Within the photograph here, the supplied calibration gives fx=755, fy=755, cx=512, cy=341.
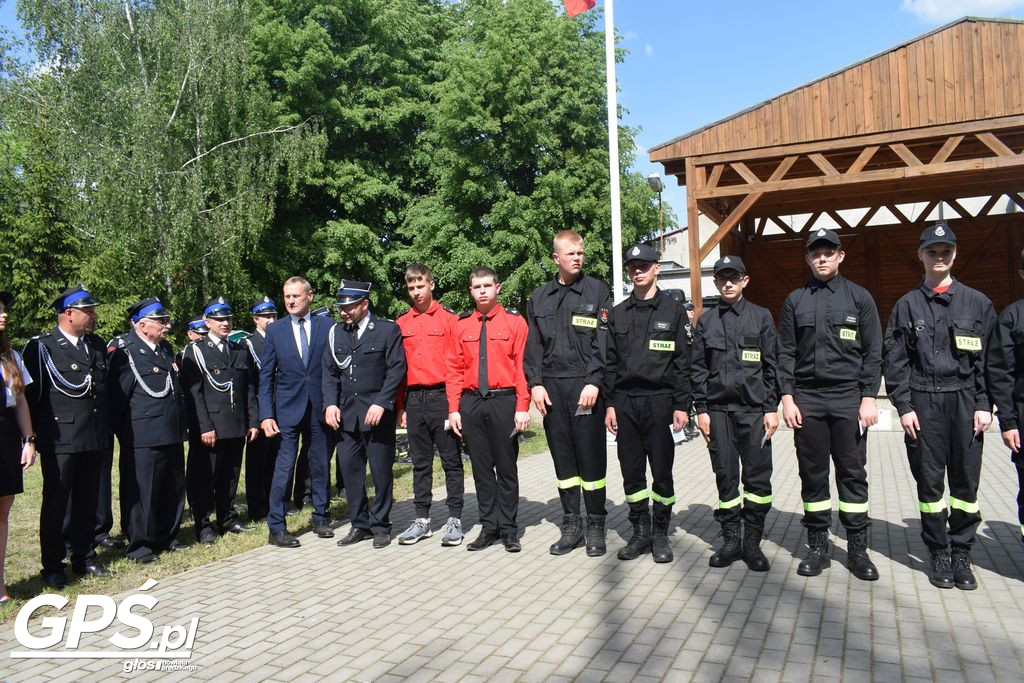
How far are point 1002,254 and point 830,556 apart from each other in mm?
16442

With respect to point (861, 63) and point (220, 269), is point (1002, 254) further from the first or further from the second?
point (220, 269)

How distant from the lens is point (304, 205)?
27.6m

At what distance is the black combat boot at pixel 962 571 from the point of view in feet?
15.1

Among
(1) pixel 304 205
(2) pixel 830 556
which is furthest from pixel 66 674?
(1) pixel 304 205

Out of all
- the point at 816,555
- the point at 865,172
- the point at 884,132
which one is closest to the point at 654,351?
the point at 816,555

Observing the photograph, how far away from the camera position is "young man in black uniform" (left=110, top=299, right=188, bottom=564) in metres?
5.98

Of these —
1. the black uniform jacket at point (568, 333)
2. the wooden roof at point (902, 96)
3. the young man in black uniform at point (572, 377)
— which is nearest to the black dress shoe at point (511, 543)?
the young man in black uniform at point (572, 377)

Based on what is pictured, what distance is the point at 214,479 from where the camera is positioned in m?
6.93

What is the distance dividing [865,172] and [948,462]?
9953 mm

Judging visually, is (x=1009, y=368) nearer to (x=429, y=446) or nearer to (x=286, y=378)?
(x=429, y=446)

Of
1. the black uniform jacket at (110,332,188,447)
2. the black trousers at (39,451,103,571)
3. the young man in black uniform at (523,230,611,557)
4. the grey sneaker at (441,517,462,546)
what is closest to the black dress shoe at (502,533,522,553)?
the young man in black uniform at (523,230,611,557)

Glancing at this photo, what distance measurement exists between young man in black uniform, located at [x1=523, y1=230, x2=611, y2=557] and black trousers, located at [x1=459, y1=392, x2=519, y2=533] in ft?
1.13

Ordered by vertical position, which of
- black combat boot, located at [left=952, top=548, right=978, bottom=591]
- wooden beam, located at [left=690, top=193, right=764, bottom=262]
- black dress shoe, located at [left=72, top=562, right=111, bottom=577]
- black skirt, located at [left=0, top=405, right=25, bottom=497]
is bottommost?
black dress shoe, located at [left=72, top=562, right=111, bottom=577]

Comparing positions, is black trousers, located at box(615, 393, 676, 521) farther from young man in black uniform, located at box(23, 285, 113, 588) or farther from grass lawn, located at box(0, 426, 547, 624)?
young man in black uniform, located at box(23, 285, 113, 588)
